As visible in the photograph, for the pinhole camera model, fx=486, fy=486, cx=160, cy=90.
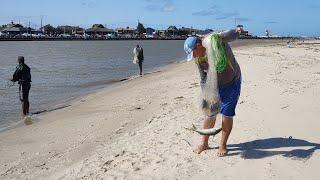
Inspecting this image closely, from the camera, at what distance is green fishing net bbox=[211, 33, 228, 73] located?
5918 mm

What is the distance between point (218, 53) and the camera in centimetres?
592

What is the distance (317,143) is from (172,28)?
579ft

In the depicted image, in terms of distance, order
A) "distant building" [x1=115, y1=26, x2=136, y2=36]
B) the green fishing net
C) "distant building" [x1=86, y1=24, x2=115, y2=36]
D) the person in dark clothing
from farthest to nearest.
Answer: "distant building" [x1=115, y1=26, x2=136, y2=36], "distant building" [x1=86, y1=24, x2=115, y2=36], the person in dark clothing, the green fishing net

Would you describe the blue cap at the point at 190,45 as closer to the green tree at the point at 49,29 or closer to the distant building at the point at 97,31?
the green tree at the point at 49,29

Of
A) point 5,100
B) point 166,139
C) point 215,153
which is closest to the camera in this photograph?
point 215,153

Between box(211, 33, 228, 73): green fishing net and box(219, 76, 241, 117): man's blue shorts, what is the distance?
25 centimetres

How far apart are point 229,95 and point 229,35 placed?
0.75 m

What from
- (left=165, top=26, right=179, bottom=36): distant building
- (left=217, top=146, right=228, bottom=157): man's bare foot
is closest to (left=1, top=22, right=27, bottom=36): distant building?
(left=165, top=26, right=179, bottom=36): distant building

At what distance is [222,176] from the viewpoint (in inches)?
223

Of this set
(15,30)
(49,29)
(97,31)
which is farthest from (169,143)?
(97,31)

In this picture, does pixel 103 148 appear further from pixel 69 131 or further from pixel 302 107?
pixel 302 107

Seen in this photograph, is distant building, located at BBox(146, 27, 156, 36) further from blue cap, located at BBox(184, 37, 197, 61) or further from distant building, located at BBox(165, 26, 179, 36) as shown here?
A: blue cap, located at BBox(184, 37, 197, 61)

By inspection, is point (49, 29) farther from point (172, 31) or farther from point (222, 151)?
point (222, 151)

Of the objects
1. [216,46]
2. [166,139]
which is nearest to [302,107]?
[166,139]
